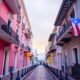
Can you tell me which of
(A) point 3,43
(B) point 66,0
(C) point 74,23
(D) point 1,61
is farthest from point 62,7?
(D) point 1,61

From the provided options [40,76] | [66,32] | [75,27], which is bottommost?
[40,76]

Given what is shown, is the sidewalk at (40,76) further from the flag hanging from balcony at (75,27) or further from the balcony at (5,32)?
the flag hanging from balcony at (75,27)

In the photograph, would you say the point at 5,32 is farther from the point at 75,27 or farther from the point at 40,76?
the point at 40,76

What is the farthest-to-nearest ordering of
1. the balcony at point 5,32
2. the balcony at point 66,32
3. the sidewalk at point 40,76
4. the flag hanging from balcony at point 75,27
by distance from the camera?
the sidewalk at point 40,76 → the balcony at point 66,32 → the balcony at point 5,32 → the flag hanging from balcony at point 75,27

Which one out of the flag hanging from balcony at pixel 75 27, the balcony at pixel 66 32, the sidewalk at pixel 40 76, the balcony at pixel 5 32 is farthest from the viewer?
the sidewalk at pixel 40 76

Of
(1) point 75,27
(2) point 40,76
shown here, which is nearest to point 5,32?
(1) point 75,27

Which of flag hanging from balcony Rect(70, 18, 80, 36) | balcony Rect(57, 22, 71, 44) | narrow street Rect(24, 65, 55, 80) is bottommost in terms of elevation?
narrow street Rect(24, 65, 55, 80)

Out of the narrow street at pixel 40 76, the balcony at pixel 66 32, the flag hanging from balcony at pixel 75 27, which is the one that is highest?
the balcony at pixel 66 32

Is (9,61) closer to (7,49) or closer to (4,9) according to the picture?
(7,49)

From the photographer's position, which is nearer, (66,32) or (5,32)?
(5,32)

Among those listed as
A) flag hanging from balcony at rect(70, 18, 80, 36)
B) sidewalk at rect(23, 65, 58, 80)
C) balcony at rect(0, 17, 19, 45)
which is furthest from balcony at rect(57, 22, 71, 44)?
balcony at rect(0, 17, 19, 45)

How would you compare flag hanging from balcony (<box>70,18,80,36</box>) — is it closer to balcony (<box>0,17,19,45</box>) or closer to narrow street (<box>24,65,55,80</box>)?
balcony (<box>0,17,19,45</box>)

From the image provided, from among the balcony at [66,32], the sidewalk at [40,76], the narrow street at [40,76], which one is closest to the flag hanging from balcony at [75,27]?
the balcony at [66,32]

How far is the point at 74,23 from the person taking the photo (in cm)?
852
